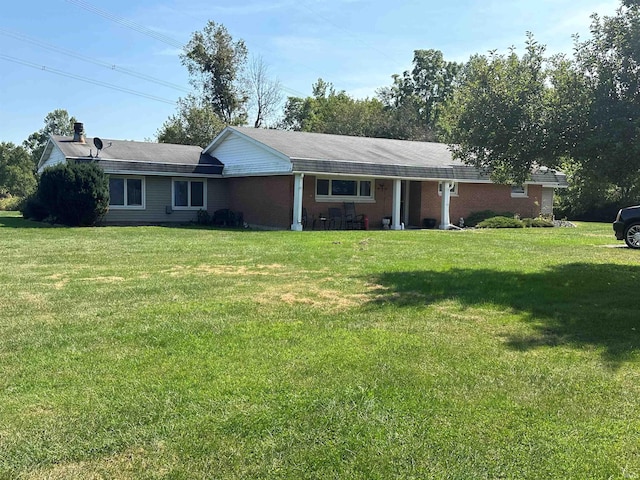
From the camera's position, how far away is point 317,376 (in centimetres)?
449

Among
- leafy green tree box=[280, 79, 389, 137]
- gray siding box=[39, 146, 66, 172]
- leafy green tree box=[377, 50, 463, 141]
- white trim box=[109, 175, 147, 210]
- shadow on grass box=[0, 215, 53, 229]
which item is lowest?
shadow on grass box=[0, 215, 53, 229]

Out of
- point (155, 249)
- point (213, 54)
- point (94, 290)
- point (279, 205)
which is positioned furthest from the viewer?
point (213, 54)

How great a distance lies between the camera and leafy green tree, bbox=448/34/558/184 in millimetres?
9297

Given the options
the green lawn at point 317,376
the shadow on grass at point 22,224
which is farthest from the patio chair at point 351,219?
the green lawn at point 317,376

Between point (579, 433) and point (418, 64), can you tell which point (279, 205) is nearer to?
point (579, 433)

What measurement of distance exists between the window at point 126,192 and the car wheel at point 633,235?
18.5 m

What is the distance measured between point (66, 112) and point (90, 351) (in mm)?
Answer: 83472

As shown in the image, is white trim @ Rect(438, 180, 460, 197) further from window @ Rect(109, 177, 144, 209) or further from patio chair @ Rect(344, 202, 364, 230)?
window @ Rect(109, 177, 144, 209)

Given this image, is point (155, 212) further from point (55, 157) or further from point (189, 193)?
point (55, 157)

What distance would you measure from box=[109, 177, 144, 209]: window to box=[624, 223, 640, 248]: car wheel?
60.8ft

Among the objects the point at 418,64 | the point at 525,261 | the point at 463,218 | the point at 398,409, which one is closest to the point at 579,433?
the point at 398,409

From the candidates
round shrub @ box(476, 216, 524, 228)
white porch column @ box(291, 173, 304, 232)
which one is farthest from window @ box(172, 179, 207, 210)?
round shrub @ box(476, 216, 524, 228)

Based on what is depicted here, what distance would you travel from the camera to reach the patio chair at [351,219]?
75.2ft

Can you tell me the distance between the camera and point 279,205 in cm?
2228
